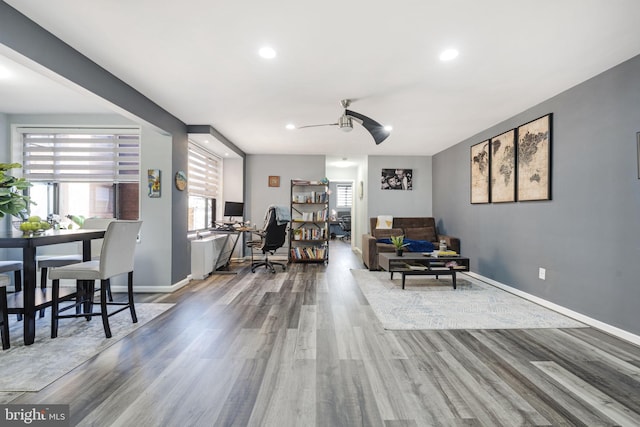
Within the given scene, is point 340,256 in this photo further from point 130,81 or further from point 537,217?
point 130,81

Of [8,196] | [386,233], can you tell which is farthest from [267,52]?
[386,233]

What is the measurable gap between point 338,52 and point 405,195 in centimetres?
480

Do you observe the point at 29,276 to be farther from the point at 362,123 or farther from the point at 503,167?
the point at 503,167

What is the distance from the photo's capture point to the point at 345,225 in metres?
11.0

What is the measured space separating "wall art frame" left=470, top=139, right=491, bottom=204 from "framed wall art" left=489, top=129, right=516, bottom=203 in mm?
115

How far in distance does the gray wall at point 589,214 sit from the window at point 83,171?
5208 mm

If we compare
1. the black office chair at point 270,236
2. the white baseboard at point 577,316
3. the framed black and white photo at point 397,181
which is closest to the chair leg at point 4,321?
the black office chair at point 270,236

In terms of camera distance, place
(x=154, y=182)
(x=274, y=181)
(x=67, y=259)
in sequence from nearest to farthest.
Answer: (x=67, y=259)
(x=154, y=182)
(x=274, y=181)

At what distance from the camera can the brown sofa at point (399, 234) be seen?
5.41 metres

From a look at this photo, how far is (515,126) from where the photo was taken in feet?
13.0

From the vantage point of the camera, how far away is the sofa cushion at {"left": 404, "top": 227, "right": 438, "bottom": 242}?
6051mm

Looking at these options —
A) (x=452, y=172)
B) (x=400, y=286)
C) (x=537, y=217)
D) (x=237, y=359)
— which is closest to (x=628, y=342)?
(x=537, y=217)

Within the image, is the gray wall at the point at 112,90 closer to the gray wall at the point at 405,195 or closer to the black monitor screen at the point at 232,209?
the black monitor screen at the point at 232,209

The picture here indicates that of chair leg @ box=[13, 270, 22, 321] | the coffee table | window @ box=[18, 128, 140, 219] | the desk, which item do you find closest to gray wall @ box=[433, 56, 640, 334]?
the coffee table
